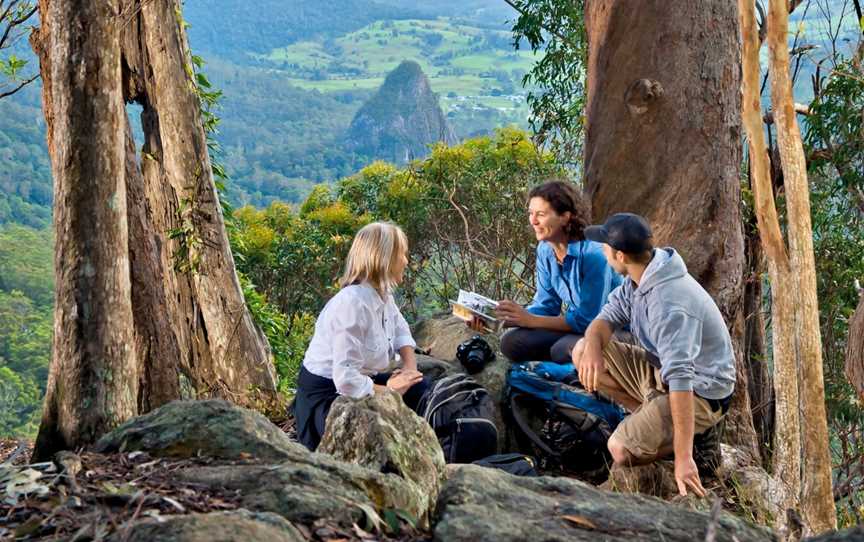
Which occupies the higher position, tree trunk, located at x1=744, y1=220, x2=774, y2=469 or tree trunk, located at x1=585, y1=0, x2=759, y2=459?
tree trunk, located at x1=585, y1=0, x2=759, y2=459

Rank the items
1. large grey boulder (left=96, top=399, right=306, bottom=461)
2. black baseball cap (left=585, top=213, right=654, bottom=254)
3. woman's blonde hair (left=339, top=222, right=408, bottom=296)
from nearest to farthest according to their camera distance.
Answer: large grey boulder (left=96, top=399, right=306, bottom=461) < black baseball cap (left=585, top=213, right=654, bottom=254) < woman's blonde hair (left=339, top=222, right=408, bottom=296)

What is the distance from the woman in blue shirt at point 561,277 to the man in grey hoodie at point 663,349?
832 millimetres

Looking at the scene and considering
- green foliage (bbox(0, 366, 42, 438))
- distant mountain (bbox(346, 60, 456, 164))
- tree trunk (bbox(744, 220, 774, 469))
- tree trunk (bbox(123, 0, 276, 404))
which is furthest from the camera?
distant mountain (bbox(346, 60, 456, 164))

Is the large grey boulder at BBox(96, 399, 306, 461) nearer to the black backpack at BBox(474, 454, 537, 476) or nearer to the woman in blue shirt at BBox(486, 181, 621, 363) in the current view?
the black backpack at BBox(474, 454, 537, 476)

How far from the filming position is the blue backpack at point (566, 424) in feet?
18.1

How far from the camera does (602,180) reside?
7.59 metres

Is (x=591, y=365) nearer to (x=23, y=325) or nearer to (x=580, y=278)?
(x=580, y=278)

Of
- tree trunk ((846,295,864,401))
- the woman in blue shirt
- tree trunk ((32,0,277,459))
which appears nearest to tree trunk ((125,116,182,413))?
tree trunk ((32,0,277,459))

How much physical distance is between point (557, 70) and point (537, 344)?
7.98m

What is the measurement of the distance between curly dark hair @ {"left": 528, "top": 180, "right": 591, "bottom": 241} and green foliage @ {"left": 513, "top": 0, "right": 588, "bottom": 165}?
688 centimetres

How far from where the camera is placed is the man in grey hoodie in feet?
14.3

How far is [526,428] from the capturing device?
5.68 m

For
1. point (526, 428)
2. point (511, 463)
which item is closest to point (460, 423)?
point (511, 463)

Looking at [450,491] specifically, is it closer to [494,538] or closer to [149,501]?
[494,538]
